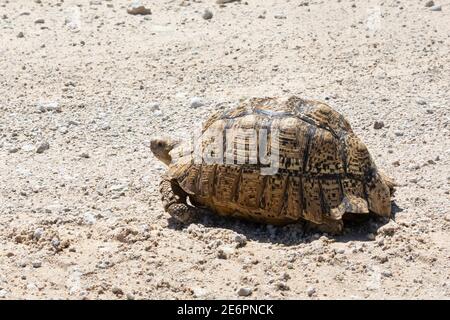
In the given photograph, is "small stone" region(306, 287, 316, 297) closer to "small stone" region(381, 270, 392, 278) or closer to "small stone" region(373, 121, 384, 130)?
"small stone" region(381, 270, 392, 278)

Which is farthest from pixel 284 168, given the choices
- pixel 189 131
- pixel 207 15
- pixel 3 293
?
pixel 207 15

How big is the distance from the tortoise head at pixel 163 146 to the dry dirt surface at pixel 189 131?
0.35m

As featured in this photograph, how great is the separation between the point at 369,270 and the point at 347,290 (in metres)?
0.30

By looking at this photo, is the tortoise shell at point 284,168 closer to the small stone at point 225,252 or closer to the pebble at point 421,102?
the small stone at point 225,252

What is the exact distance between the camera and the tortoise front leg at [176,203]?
6648 millimetres

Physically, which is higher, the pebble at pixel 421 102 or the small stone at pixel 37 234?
the small stone at pixel 37 234

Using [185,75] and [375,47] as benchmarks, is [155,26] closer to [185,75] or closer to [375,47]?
[185,75]

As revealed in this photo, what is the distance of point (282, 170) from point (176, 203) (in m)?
0.92

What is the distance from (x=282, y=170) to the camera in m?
6.29

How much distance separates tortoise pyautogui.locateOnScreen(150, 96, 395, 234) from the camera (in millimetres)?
6273

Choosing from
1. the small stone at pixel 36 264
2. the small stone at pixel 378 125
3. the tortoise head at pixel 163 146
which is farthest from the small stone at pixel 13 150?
the small stone at pixel 378 125

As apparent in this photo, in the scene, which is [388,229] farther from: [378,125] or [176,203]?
[378,125]

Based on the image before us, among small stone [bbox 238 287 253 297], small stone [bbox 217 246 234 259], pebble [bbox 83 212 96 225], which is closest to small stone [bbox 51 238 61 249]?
pebble [bbox 83 212 96 225]
